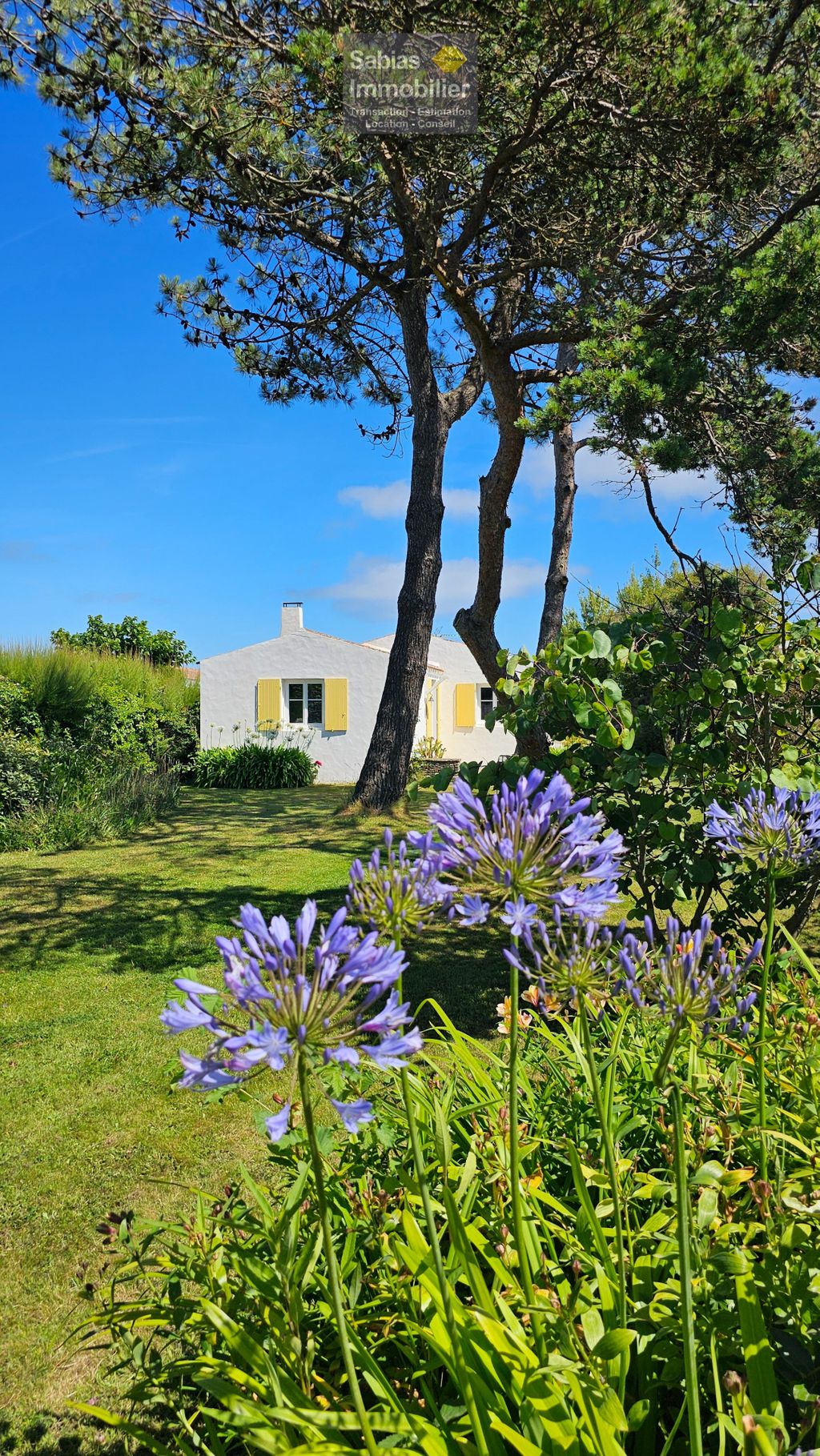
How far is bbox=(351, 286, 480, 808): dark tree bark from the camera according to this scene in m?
11.9

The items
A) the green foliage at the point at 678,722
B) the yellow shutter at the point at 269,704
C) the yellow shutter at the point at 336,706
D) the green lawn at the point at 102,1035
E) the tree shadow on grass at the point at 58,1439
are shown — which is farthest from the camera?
the yellow shutter at the point at 269,704

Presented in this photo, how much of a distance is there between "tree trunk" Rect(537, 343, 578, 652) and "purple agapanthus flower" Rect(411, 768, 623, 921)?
11442 mm

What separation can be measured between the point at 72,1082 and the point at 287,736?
16.9 m

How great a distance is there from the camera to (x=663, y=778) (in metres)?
4.41

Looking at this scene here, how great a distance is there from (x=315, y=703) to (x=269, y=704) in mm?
1123

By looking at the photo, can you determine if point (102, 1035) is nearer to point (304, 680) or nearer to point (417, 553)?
point (417, 553)

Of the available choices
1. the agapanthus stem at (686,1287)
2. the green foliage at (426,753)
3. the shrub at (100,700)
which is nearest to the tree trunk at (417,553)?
the shrub at (100,700)

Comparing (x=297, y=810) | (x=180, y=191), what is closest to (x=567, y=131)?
(x=180, y=191)

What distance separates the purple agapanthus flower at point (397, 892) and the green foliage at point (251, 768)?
18216mm

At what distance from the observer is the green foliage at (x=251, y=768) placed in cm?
1922

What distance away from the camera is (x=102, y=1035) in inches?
212

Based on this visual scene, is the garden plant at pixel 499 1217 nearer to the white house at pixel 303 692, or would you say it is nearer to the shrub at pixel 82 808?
the shrub at pixel 82 808

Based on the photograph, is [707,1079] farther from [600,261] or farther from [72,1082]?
[600,261]

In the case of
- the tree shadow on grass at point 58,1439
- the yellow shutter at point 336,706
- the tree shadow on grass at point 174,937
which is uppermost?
the yellow shutter at point 336,706
